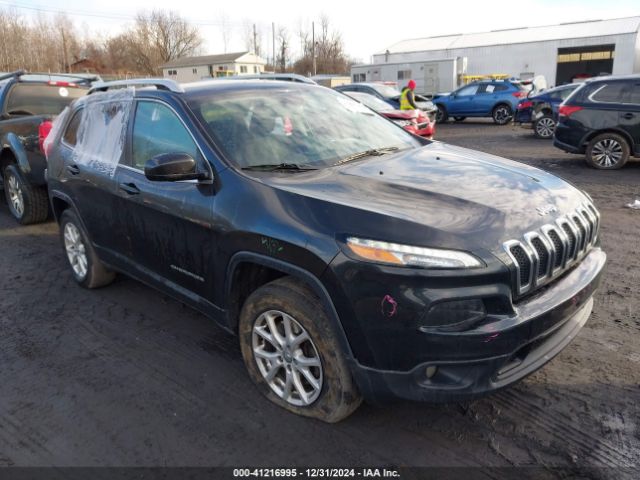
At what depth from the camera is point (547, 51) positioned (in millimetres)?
39188

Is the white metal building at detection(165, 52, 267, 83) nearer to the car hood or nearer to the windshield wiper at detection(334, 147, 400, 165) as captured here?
the windshield wiper at detection(334, 147, 400, 165)

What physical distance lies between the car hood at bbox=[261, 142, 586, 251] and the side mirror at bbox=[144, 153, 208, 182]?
0.45 meters

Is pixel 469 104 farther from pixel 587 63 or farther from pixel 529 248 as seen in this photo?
pixel 587 63

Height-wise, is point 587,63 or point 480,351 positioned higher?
point 587,63

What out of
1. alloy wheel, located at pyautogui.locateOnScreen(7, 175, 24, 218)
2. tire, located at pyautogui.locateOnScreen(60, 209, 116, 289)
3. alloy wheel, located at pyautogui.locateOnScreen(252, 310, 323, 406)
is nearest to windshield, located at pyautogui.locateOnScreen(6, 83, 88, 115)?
alloy wheel, located at pyautogui.locateOnScreen(7, 175, 24, 218)

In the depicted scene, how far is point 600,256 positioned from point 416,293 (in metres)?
1.47

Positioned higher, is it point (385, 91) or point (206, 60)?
point (206, 60)

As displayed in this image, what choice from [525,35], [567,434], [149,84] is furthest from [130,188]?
[525,35]

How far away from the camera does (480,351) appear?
7.39 feet

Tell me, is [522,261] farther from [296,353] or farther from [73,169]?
[73,169]

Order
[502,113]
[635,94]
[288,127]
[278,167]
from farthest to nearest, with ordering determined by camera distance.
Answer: [502,113] → [635,94] → [288,127] → [278,167]

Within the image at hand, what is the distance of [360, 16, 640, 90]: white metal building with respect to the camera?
3822 cm

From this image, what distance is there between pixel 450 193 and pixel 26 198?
6104 millimetres

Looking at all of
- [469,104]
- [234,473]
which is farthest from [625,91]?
[469,104]
